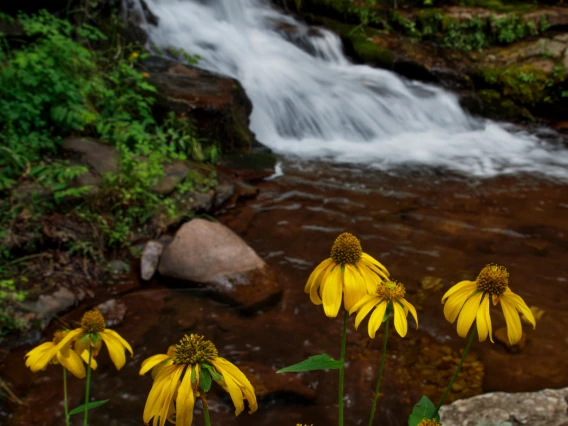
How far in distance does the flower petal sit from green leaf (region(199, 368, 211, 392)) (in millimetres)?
518

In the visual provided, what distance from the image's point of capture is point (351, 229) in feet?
15.2

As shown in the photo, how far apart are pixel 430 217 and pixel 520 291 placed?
4.46ft

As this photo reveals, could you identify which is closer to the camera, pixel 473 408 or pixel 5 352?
pixel 473 408

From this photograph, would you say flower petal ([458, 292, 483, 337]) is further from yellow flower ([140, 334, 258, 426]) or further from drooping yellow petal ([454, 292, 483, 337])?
yellow flower ([140, 334, 258, 426])

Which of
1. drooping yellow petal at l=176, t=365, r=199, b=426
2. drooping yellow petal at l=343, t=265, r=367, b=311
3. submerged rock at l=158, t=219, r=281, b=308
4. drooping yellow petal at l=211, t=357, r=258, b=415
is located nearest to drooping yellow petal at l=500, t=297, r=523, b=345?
drooping yellow petal at l=343, t=265, r=367, b=311

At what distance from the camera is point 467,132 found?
817 cm

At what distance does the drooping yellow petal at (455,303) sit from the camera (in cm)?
109

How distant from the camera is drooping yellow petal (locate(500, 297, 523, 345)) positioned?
1.03 metres

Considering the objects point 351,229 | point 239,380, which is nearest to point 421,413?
point 239,380

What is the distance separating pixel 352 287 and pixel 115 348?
2.05ft

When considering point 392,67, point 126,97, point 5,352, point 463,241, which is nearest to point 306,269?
point 463,241

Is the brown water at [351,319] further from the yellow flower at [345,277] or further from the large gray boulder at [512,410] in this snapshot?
the yellow flower at [345,277]

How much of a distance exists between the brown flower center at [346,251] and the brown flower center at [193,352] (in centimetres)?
38

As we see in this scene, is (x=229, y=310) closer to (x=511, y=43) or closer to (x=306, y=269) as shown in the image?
(x=306, y=269)
